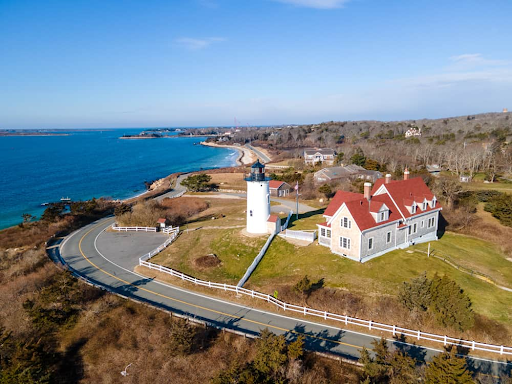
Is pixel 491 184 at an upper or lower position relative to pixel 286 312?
upper

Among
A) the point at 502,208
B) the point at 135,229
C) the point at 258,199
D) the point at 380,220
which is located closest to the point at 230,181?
the point at 135,229

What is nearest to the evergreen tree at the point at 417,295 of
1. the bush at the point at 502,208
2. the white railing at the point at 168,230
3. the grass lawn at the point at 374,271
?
the grass lawn at the point at 374,271

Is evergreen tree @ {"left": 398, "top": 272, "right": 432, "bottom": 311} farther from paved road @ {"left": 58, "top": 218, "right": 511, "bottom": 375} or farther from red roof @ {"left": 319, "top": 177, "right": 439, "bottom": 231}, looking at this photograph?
red roof @ {"left": 319, "top": 177, "right": 439, "bottom": 231}

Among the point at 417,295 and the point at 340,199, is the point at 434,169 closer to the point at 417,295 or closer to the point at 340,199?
the point at 340,199

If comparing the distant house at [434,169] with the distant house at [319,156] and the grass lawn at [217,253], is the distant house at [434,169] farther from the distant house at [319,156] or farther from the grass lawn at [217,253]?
the grass lawn at [217,253]

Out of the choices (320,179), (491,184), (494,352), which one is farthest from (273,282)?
(491,184)

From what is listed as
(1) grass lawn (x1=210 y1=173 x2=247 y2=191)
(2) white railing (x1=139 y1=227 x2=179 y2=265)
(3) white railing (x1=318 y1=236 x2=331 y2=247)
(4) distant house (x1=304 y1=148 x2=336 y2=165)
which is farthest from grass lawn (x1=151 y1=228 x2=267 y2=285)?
(4) distant house (x1=304 y1=148 x2=336 y2=165)

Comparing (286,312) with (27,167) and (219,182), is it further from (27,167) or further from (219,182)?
(27,167)
